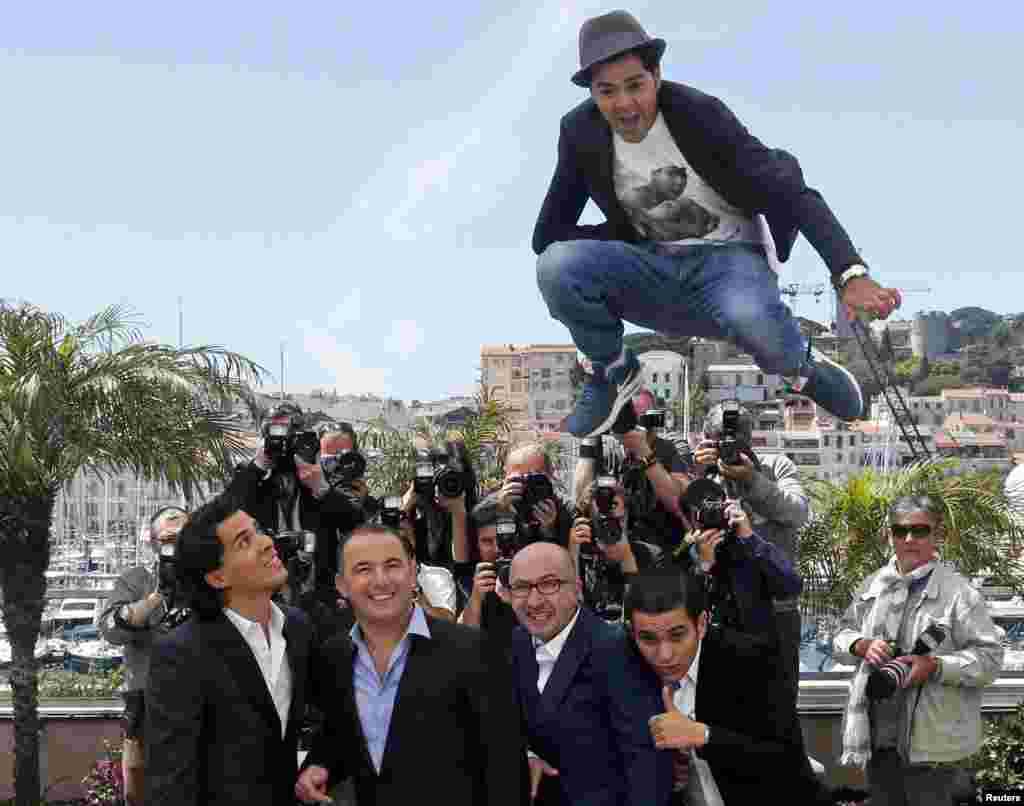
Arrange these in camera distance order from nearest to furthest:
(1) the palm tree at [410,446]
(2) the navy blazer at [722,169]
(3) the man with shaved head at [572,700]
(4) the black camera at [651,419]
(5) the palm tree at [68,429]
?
(3) the man with shaved head at [572,700] < (2) the navy blazer at [722,169] < (4) the black camera at [651,419] < (5) the palm tree at [68,429] < (1) the palm tree at [410,446]

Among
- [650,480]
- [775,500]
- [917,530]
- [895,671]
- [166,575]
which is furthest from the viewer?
[650,480]

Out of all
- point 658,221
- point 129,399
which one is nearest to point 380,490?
point 129,399

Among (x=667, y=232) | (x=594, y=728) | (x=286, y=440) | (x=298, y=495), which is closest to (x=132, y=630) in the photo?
(x=298, y=495)

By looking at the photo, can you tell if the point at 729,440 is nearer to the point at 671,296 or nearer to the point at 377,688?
the point at 671,296

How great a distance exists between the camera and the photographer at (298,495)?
19.7 ft

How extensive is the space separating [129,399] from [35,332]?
31.9 inches

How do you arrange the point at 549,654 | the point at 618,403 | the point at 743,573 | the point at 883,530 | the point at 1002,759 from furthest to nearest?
1. the point at 883,530
2. the point at 1002,759
3. the point at 618,403
4. the point at 743,573
5. the point at 549,654

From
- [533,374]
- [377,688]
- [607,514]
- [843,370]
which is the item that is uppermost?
[533,374]

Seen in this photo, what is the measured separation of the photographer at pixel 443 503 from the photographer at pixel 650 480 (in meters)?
0.70

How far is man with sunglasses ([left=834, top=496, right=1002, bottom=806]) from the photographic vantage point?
5.80 meters

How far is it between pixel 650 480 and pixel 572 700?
1.96 meters

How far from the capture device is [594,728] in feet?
13.9

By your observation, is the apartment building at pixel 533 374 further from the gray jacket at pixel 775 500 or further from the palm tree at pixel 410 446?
Result: the gray jacket at pixel 775 500

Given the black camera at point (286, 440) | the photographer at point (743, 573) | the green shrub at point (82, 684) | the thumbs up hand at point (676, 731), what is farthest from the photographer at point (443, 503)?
the green shrub at point (82, 684)
